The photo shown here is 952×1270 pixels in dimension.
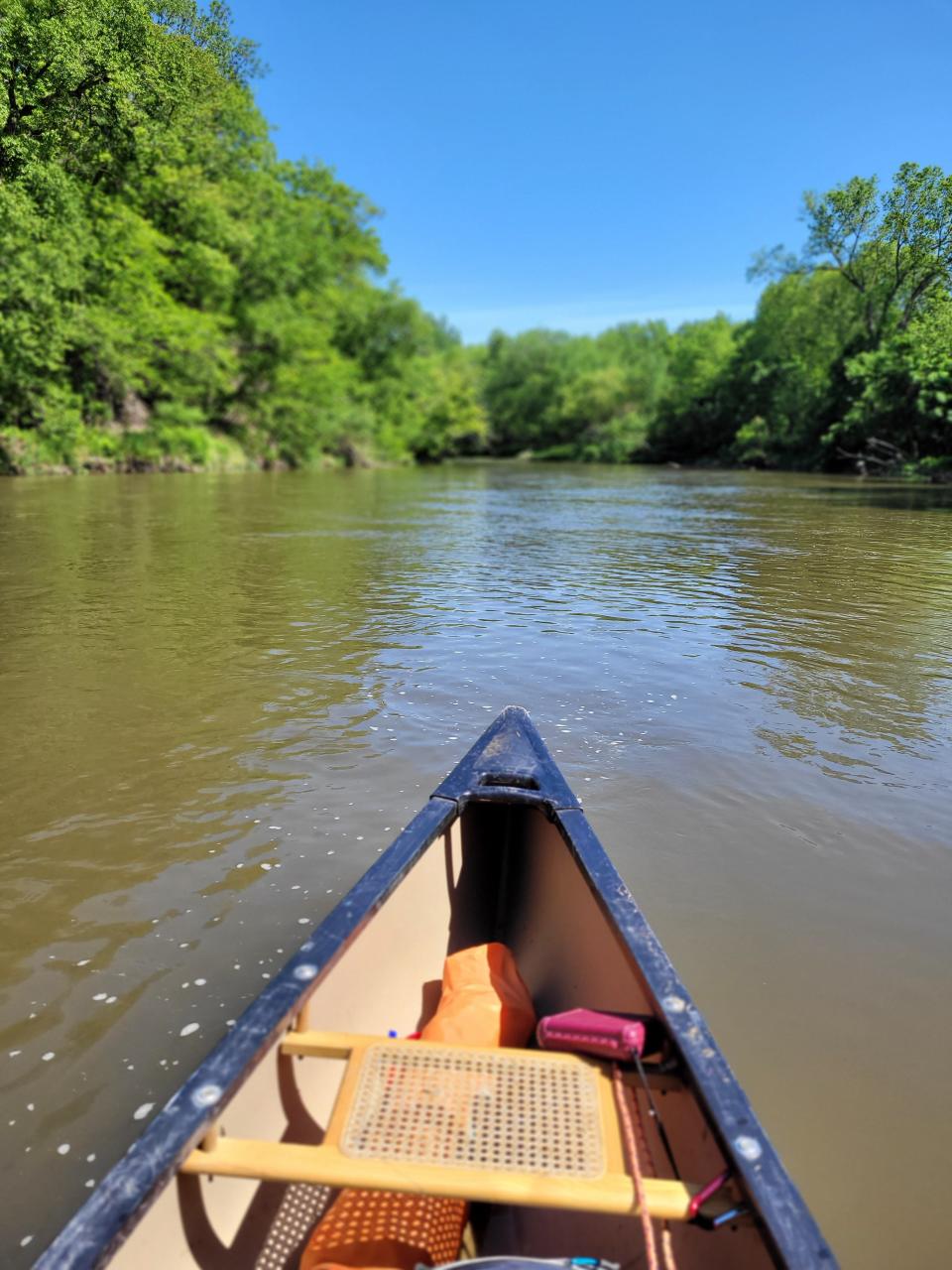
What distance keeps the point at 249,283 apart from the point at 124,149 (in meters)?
21.1

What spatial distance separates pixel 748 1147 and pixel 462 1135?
61 centimetres

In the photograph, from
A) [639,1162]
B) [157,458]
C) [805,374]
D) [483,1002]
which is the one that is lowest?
[483,1002]

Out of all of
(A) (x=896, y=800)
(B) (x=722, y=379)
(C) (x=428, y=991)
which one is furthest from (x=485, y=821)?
(B) (x=722, y=379)

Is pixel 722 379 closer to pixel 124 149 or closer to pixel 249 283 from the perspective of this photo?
pixel 249 283

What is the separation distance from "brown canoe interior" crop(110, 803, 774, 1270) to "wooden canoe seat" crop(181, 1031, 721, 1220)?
0.13 m

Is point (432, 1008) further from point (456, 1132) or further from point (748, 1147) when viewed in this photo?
point (748, 1147)

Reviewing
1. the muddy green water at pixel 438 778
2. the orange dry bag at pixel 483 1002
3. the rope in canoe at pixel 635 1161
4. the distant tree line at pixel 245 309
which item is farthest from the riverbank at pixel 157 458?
the rope in canoe at pixel 635 1161

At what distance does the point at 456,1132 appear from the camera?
170 cm

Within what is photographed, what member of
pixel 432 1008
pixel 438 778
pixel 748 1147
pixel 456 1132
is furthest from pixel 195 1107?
pixel 438 778

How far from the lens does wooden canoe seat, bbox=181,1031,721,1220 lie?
1524mm

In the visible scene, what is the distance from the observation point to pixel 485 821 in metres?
3.28

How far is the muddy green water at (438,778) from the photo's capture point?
2453mm

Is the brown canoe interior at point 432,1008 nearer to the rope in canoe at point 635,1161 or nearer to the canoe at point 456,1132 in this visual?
the canoe at point 456,1132

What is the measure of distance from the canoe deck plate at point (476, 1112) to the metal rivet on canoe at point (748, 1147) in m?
0.29
